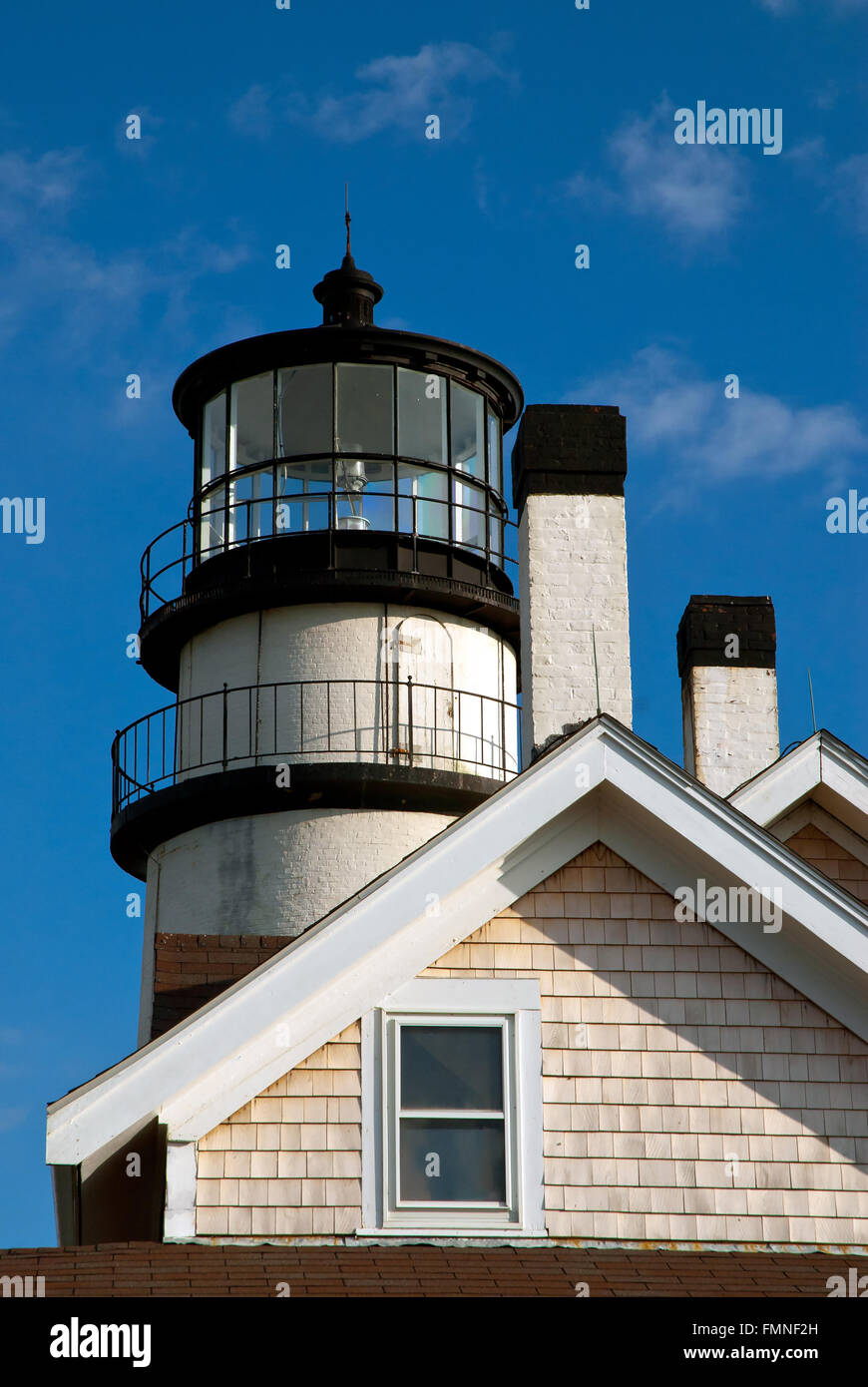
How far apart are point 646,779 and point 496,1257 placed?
247 cm

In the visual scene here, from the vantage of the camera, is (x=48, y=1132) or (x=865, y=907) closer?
(x=48, y=1132)

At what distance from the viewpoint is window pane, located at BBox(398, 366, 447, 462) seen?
72.4ft

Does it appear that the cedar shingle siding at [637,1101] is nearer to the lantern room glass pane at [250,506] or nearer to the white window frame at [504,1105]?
the white window frame at [504,1105]

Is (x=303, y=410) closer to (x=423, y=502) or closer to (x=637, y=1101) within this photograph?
(x=423, y=502)

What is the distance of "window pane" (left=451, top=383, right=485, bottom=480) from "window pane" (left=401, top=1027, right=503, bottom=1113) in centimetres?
1306

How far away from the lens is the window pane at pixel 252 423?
22078mm

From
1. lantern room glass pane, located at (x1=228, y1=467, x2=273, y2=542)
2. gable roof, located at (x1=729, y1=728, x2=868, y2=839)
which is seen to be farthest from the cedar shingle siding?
lantern room glass pane, located at (x1=228, y1=467, x2=273, y2=542)

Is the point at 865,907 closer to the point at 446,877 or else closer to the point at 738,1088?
the point at 738,1088

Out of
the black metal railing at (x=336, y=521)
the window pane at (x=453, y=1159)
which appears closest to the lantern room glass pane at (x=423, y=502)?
the black metal railing at (x=336, y=521)

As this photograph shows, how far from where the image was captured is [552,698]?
11414mm

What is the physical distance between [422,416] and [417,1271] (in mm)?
14344

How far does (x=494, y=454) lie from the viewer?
22.8 m
